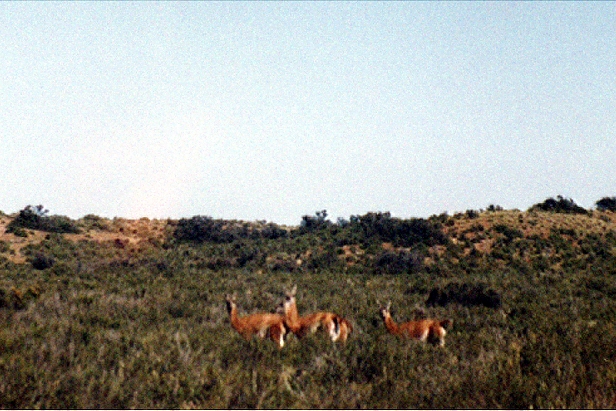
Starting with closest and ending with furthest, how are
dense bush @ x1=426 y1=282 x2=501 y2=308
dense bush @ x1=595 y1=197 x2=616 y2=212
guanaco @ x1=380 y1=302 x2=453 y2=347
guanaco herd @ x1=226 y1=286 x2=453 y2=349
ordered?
guanaco herd @ x1=226 y1=286 x2=453 y2=349 < guanaco @ x1=380 y1=302 x2=453 y2=347 < dense bush @ x1=426 y1=282 x2=501 y2=308 < dense bush @ x1=595 y1=197 x2=616 y2=212

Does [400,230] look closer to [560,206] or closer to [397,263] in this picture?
[397,263]

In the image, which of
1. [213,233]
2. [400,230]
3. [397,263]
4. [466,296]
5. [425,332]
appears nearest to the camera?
[425,332]

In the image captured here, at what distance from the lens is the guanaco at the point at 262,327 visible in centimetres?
832

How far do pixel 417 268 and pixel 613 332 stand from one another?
20799 mm

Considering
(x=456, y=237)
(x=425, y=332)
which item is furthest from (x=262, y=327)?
(x=456, y=237)

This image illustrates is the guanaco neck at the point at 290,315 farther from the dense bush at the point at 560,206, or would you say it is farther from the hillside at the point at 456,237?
the dense bush at the point at 560,206

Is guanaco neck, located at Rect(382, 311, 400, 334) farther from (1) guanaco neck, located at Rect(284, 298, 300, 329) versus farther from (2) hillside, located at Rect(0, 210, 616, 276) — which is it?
(2) hillside, located at Rect(0, 210, 616, 276)

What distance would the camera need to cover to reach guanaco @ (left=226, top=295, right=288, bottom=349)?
27.3 feet

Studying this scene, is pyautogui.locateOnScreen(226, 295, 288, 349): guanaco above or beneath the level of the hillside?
beneath

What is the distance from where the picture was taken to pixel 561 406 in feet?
16.4

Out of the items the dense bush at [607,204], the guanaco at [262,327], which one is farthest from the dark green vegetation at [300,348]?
the dense bush at [607,204]

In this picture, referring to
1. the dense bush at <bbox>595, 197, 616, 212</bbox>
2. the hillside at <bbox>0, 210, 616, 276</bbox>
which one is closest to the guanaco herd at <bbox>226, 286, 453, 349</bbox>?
the hillside at <bbox>0, 210, 616, 276</bbox>

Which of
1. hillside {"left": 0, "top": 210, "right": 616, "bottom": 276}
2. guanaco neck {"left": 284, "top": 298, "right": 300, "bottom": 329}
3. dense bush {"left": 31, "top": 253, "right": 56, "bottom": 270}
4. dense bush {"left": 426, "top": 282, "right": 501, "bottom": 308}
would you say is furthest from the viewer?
hillside {"left": 0, "top": 210, "right": 616, "bottom": 276}

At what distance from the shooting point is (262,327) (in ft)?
28.5
